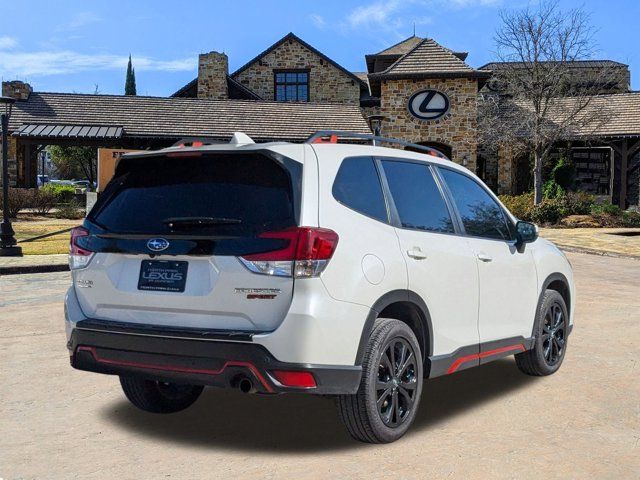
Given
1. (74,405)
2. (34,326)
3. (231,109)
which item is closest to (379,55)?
(231,109)

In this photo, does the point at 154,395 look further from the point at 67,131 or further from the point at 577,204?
the point at 67,131

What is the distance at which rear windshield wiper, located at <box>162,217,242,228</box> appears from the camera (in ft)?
13.7

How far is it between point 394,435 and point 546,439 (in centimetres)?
93

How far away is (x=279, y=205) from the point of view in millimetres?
4141

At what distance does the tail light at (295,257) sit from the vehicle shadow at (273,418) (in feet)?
3.66

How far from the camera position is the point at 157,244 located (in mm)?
4293

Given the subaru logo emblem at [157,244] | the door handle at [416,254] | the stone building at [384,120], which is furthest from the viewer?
the stone building at [384,120]

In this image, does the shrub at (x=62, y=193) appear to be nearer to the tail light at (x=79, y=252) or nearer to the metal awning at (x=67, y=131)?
the metal awning at (x=67, y=131)

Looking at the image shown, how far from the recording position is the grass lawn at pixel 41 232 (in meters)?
18.8

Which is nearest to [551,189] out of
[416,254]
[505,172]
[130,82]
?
[505,172]

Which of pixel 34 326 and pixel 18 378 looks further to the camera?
pixel 34 326

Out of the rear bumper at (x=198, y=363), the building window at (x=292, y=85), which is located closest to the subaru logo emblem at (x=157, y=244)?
the rear bumper at (x=198, y=363)

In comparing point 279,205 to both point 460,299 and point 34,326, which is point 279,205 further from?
point 34,326

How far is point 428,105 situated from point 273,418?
112 ft
